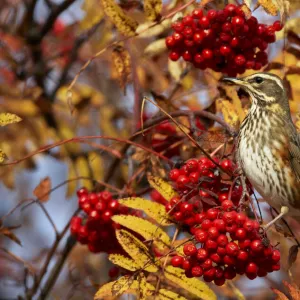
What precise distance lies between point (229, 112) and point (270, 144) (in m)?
0.27

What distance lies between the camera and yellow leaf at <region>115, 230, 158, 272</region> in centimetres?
297

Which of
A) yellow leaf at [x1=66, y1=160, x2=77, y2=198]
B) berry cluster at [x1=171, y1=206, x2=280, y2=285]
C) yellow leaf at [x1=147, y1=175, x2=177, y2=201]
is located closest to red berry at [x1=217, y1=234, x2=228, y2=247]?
berry cluster at [x1=171, y1=206, x2=280, y2=285]

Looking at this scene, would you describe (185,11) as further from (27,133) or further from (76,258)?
(76,258)

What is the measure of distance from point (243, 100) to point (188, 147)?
0.46 metres

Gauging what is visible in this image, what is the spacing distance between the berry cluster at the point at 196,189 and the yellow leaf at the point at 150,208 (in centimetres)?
6

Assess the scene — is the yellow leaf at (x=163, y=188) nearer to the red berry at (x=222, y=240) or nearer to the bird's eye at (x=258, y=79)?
the red berry at (x=222, y=240)

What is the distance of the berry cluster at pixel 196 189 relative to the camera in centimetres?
→ 295

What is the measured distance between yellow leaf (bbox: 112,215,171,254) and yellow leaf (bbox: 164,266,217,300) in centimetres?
12

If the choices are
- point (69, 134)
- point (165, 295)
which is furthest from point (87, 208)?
point (69, 134)

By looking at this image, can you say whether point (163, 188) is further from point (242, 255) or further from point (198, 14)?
point (198, 14)

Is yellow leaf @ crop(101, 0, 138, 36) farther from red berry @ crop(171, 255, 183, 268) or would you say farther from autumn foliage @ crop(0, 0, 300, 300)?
red berry @ crop(171, 255, 183, 268)

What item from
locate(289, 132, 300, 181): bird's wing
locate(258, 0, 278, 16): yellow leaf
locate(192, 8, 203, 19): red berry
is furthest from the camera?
locate(289, 132, 300, 181): bird's wing

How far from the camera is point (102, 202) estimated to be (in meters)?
3.44

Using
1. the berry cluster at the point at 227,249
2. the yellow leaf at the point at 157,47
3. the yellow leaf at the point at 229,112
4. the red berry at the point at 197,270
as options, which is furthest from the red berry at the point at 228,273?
the yellow leaf at the point at 157,47
